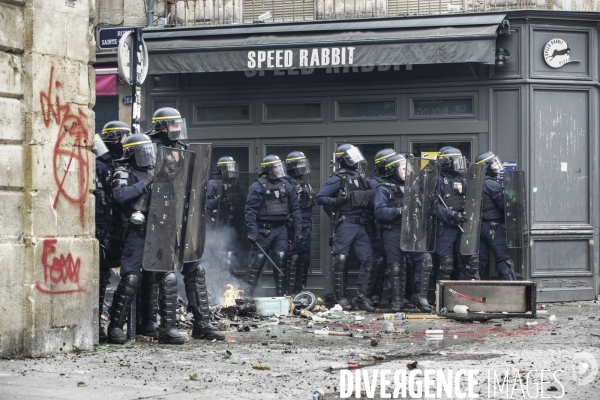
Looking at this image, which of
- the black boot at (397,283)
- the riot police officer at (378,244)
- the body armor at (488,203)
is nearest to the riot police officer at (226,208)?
the riot police officer at (378,244)

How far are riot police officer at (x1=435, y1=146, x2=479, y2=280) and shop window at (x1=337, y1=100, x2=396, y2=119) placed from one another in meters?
1.34

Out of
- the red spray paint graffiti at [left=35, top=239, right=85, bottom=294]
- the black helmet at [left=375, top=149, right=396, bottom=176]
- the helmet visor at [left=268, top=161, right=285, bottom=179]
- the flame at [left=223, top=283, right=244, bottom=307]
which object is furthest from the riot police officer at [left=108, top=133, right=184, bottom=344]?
the black helmet at [left=375, top=149, right=396, bottom=176]

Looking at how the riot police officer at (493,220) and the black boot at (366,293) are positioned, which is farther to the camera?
the riot police officer at (493,220)

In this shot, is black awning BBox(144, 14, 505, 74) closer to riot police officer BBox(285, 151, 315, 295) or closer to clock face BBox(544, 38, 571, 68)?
clock face BBox(544, 38, 571, 68)

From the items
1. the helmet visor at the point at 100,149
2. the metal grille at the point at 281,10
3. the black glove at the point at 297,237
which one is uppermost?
the metal grille at the point at 281,10

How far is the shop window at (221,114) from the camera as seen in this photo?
52.1 ft

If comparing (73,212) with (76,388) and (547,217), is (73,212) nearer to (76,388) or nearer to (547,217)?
(76,388)

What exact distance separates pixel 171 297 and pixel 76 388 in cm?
290

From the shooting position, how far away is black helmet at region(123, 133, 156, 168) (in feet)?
32.1

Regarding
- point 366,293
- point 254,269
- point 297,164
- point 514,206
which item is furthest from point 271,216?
point 514,206

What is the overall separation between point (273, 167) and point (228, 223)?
3.91 ft

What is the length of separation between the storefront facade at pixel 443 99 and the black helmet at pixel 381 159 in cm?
81

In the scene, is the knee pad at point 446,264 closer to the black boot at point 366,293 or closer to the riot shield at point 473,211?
the riot shield at point 473,211

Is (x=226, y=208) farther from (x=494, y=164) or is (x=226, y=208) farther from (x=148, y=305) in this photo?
(x=148, y=305)
